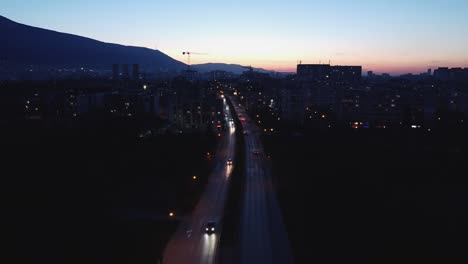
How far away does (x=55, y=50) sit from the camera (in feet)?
242

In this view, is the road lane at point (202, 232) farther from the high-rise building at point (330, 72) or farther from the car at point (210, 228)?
the high-rise building at point (330, 72)

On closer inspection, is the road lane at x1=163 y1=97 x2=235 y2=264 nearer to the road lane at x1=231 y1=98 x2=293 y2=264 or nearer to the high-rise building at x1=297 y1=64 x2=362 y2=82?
the road lane at x1=231 y1=98 x2=293 y2=264

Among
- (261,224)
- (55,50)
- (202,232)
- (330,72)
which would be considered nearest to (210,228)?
(202,232)

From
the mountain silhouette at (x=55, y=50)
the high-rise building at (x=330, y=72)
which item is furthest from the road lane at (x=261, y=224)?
the mountain silhouette at (x=55, y=50)

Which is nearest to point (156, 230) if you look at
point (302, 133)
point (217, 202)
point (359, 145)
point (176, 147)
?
point (217, 202)

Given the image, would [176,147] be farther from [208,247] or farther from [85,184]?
[208,247]

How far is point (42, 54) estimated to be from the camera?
69.1 meters

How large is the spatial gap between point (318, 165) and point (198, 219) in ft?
13.9

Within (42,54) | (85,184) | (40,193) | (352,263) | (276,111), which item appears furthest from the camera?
(42,54)

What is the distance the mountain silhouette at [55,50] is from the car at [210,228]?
58400 mm

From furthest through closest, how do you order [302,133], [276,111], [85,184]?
[276,111]
[302,133]
[85,184]

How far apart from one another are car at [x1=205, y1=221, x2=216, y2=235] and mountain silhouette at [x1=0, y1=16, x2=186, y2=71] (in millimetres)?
58400

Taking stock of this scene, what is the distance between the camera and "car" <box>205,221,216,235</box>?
20.5 feet

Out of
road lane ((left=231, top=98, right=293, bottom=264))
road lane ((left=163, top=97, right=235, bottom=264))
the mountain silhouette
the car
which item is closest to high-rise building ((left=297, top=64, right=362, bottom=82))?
road lane ((left=231, top=98, right=293, bottom=264))
